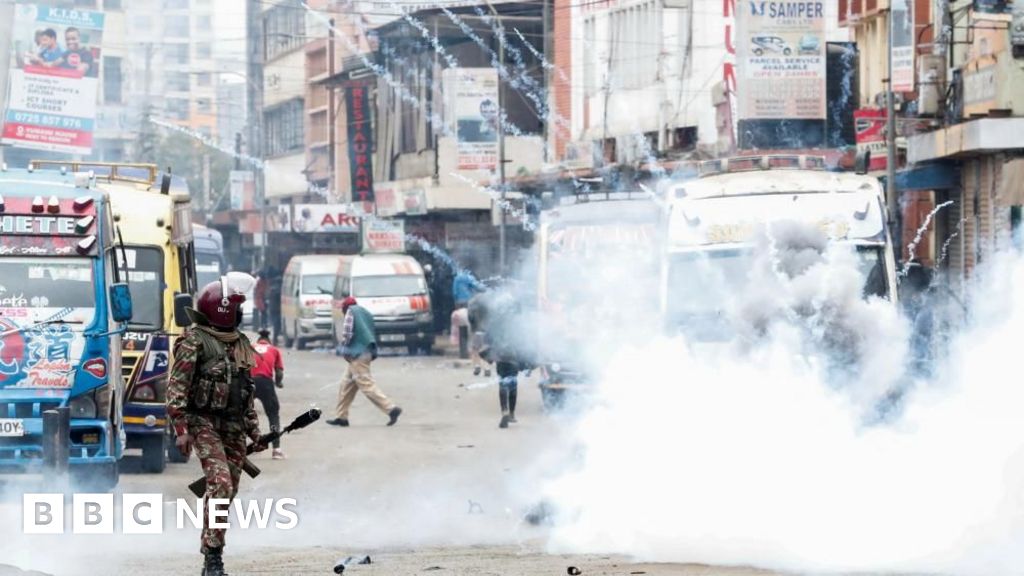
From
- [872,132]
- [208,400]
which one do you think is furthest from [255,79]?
[208,400]

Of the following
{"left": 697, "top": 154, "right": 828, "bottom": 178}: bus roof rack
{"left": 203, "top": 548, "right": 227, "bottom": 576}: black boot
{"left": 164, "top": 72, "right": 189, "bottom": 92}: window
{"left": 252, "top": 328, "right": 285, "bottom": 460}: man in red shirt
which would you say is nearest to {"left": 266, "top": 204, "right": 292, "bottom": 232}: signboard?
{"left": 252, "top": 328, "right": 285, "bottom": 460}: man in red shirt

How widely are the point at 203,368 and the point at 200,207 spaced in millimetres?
86552

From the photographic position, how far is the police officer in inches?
395

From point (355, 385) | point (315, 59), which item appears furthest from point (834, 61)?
point (315, 59)

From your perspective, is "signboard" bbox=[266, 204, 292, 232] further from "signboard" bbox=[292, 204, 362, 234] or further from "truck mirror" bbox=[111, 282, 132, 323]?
"truck mirror" bbox=[111, 282, 132, 323]

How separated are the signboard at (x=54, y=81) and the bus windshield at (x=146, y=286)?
1367 cm

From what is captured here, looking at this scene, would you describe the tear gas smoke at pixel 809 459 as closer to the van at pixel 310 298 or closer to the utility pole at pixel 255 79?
the van at pixel 310 298

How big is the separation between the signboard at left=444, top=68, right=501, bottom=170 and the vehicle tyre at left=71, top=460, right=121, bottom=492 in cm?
2604

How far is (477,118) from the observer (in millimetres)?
40594

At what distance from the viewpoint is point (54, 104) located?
104ft

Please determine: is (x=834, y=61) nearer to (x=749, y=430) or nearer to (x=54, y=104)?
(x=54, y=104)

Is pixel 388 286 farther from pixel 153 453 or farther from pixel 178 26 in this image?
pixel 178 26

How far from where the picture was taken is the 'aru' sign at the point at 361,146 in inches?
2283

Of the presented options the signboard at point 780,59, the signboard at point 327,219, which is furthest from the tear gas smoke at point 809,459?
the signboard at point 327,219
